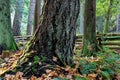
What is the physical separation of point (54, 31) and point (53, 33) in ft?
0.14

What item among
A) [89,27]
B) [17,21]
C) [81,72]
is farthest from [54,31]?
[17,21]

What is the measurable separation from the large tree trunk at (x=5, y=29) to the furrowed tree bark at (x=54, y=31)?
11.3 ft

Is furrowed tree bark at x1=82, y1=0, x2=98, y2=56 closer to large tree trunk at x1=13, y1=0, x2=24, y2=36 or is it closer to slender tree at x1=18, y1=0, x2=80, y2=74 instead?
slender tree at x1=18, y1=0, x2=80, y2=74

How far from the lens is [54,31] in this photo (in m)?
5.40

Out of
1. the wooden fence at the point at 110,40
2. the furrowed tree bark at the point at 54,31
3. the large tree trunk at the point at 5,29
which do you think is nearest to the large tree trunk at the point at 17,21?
the wooden fence at the point at 110,40

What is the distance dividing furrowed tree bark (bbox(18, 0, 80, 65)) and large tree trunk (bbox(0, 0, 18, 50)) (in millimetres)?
3453

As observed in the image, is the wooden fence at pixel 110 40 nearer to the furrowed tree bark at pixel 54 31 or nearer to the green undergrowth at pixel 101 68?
the green undergrowth at pixel 101 68

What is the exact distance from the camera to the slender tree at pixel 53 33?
539 centimetres

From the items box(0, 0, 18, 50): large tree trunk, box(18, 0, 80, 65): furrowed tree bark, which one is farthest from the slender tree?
box(0, 0, 18, 50): large tree trunk

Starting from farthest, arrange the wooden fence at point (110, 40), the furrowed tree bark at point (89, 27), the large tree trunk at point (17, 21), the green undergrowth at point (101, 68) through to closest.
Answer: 1. the large tree trunk at point (17, 21)
2. the wooden fence at point (110, 40)
3. the furrowed tree bark at point (89, 27)
4. the green undergrowth at point (101, 68)

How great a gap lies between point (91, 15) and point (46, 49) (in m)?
4.60

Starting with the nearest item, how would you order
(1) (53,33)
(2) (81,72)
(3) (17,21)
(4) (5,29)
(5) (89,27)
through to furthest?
(1) (53,33)
(2) (81,72)
(4) (5,29)
(5) (89,27)
(3) (17,21)

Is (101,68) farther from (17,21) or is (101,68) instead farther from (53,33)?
(17,21)

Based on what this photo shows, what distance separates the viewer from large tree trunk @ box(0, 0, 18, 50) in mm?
8831
